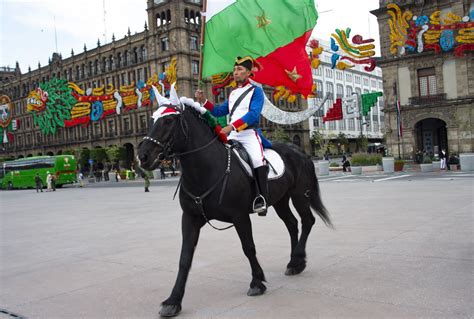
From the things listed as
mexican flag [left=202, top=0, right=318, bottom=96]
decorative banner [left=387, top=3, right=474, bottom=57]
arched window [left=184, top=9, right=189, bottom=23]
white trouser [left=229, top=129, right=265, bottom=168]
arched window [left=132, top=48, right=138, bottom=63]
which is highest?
arched window [left=184, top=9, right=189, bottom=23]

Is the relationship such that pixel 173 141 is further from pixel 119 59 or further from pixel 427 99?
pixel 119 59

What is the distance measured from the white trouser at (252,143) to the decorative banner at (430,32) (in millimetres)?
32621

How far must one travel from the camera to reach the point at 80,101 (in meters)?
65.1

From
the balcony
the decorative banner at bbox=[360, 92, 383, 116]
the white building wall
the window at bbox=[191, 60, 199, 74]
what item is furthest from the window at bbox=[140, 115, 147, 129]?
the balcony

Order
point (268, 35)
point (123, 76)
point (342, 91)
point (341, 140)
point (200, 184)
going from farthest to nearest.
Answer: point (342, 91), point (341, 140), point (123, 76), point (268, 35), point (200, 184)

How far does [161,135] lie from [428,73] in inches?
1428

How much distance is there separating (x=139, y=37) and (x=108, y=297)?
213 feet

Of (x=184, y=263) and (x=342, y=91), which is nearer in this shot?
(x=184, y=263)

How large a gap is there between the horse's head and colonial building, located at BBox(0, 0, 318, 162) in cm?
5525

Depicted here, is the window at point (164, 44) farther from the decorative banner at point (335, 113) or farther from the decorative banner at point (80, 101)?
the decorative banner at point (335, 113)

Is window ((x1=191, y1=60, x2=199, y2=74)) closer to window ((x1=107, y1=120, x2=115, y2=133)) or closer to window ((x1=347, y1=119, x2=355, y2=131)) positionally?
window ((x1=107, y1=120, x2=115, y2=133))

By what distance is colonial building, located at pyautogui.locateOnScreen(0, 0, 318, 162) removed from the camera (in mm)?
59969

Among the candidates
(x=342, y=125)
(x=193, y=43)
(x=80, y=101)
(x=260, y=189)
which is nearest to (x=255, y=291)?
(x=260, y=189)

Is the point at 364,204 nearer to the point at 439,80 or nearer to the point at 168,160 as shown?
the point at 168,160
